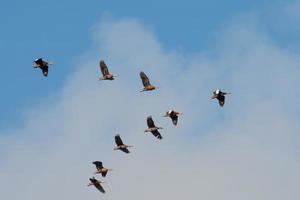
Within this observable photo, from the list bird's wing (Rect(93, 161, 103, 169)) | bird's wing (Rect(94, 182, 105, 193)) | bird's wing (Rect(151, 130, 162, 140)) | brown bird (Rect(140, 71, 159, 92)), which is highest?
brown bird (Rect(140, 71, 159, 92))

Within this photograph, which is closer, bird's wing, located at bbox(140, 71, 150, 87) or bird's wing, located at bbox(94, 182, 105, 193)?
bird's wing, located at bbox(140, 71, 150, 87)

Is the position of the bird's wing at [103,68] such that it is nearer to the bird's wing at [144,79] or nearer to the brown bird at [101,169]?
the bird's wing at [144,79]

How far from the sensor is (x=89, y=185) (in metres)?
191

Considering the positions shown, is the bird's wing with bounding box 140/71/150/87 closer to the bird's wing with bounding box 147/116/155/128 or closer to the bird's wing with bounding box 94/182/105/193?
the bird's wing with bounding box 147/116/155/128

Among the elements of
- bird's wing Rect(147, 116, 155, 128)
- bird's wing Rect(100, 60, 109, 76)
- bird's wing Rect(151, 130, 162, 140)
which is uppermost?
bird's wing Rect(100, 60, 109, 76)

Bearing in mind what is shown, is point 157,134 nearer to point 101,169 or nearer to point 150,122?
point 150,122

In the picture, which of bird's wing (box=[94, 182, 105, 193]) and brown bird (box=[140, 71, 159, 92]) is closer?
brown bird (box=[140, 71, 159, 92])

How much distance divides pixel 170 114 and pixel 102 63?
1152cm

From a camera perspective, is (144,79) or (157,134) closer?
(144,79)

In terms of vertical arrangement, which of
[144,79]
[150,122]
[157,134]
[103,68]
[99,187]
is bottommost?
[99,187]

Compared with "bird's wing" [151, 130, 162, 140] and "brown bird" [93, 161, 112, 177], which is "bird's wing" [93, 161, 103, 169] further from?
"bird's wing" [151, 130, 162, 140]

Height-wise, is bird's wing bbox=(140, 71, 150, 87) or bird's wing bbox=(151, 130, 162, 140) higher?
bird's wing bbox=(140, 71, 150, 87)

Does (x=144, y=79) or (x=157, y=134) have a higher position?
(x=144, y=79)

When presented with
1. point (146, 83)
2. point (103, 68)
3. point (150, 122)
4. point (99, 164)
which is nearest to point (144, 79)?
point (146, 83)
